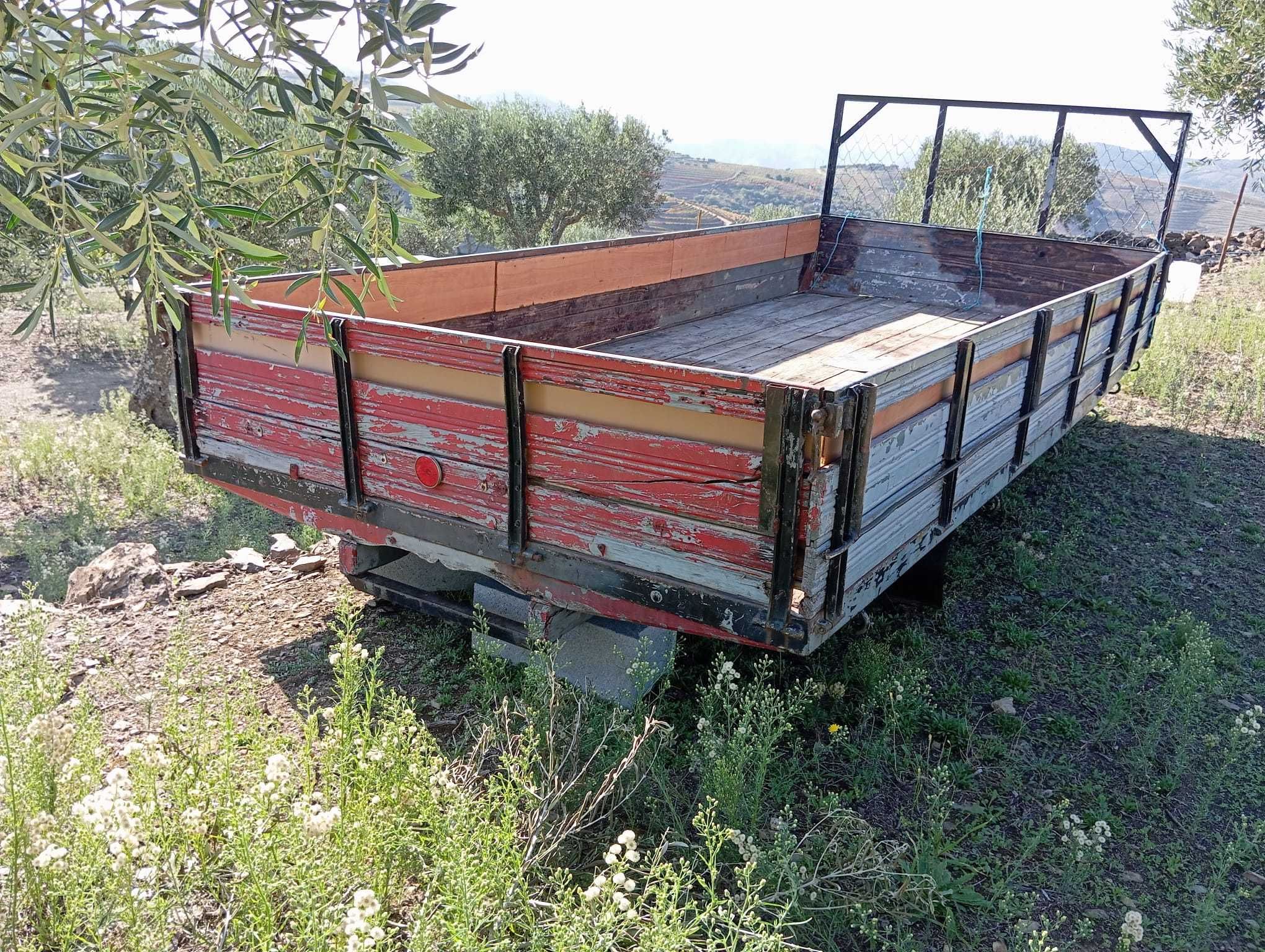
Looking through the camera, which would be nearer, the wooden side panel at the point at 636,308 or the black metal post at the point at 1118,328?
the wooden side panel at the point at 636,308

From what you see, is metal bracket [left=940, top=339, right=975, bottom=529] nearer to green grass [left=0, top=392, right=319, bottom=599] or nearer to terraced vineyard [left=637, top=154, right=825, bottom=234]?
green grass [left=0, top=392, right=319, bottom=599]

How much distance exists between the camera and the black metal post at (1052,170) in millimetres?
7020

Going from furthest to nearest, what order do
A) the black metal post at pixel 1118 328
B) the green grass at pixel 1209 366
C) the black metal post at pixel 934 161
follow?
the green grass at pixel 1209 366 < the black metal post at pixel 934 161 < the black metal post at pixel 1118 328

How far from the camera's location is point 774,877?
2773mm

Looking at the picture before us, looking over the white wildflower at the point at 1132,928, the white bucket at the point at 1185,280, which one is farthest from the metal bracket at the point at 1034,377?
the white bucket at the point at 1185,280

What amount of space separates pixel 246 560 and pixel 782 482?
3.12 m

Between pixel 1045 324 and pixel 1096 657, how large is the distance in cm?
149

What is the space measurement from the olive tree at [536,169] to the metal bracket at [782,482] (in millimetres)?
12928

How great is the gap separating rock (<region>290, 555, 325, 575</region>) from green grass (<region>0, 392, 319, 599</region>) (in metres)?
0.38

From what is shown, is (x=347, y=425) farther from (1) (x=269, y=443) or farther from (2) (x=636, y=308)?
(2) (x=636, y=308)

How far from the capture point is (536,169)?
15.2 meters

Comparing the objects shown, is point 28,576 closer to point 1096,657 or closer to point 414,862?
point 414,862

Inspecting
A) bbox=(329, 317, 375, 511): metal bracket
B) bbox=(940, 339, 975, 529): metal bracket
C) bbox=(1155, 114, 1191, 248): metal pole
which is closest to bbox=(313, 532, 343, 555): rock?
bbox=(329, 317, 375, 511): metal bracket

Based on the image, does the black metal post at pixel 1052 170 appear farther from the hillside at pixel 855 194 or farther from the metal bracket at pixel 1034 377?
the metal bracket at pixel 1034 377
